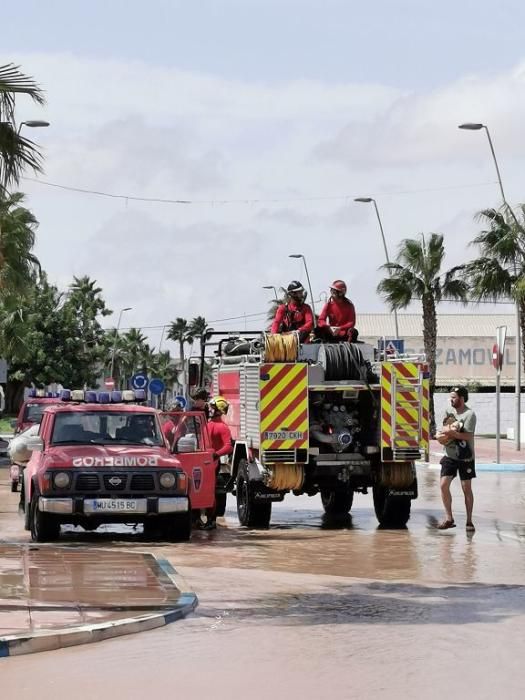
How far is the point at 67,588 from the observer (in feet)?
39.7

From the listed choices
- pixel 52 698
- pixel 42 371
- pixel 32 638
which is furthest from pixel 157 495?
pixel 42 371

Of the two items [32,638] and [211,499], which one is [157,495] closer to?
[211,499]

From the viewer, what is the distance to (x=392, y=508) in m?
19.7

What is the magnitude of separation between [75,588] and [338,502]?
10.9m

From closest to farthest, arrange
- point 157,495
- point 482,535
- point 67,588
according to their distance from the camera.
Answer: point 67,588 < point 157,495 < point 482,535

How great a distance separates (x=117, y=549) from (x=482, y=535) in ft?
16.3

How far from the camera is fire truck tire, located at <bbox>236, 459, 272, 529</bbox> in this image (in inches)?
765

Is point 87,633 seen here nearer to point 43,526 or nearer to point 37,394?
point 43,526

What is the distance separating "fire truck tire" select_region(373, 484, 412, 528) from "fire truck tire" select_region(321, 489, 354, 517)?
2435 millimetres

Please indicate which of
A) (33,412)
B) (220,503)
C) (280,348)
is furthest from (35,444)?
(33,412)

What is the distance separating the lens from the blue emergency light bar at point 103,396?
18.8 meters

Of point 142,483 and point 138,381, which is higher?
point 138,381

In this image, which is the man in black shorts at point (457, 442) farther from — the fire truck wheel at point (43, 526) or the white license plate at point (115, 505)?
the fire truck wheel at point (43, 526)

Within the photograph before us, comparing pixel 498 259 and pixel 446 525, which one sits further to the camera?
pixel 498 259
